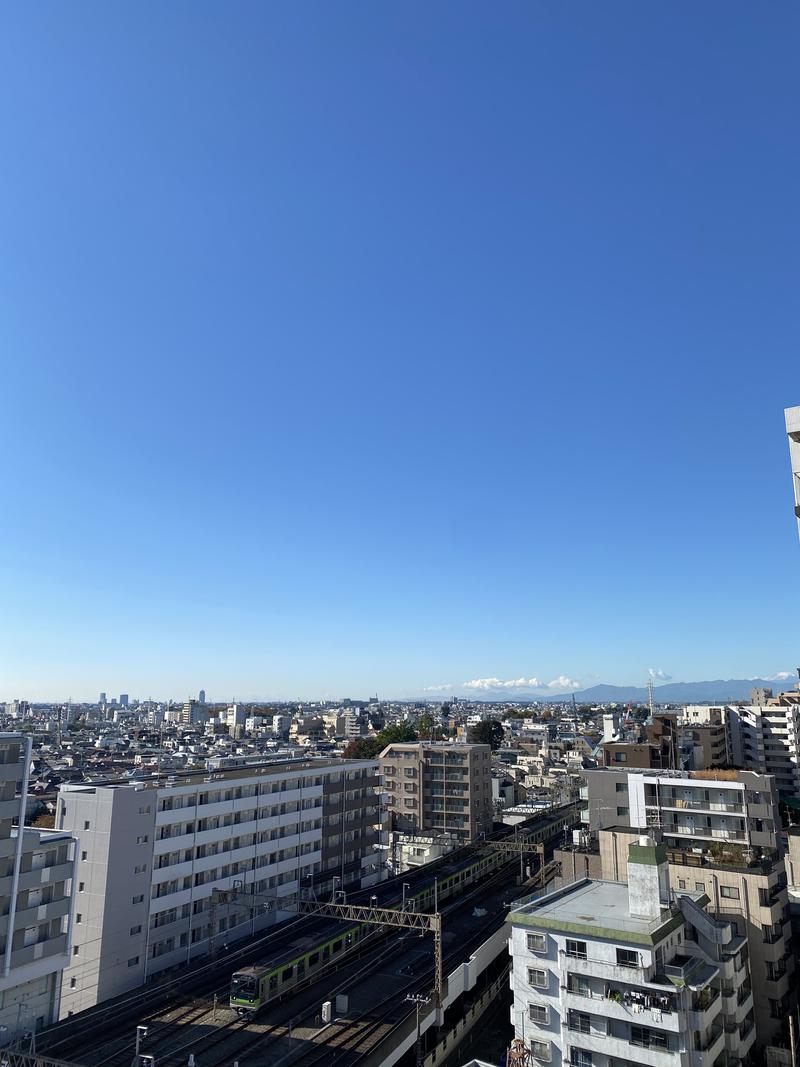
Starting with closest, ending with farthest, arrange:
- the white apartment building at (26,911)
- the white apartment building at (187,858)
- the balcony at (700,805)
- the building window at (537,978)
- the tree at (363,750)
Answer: the building window at (537,978) → the white apartment building at (26,911) → the white apartment building at (187,858) → the balcony at (700,805) → the tree at (363,750)

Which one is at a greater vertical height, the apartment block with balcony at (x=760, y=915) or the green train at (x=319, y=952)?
the apartment block with balcony at (x=760, y=915)

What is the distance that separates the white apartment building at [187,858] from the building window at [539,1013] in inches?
842

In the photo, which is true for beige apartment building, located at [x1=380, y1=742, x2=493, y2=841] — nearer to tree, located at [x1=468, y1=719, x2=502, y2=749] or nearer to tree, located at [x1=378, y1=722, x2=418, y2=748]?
tree, located at [x1=378, y1=722, x2=418, y2=748]

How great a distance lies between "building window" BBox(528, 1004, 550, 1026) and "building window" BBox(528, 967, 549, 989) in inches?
33.5

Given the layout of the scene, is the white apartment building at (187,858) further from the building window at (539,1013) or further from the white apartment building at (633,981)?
the white apartment building at (633,981)

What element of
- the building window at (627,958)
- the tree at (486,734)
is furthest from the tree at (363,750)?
the building window at (627,958)

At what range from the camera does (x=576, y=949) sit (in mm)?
28438

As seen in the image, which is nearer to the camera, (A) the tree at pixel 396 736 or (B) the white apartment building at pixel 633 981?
(B) the white apartment building at pixel 633 981

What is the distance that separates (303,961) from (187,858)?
422 inches

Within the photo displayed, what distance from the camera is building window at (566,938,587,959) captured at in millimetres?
28250

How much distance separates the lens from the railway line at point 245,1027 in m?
29.7

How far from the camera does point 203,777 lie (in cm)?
4806

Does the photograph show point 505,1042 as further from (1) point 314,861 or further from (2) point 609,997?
(1) point 314,861

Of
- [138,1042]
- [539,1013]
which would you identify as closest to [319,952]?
[138,1042]
